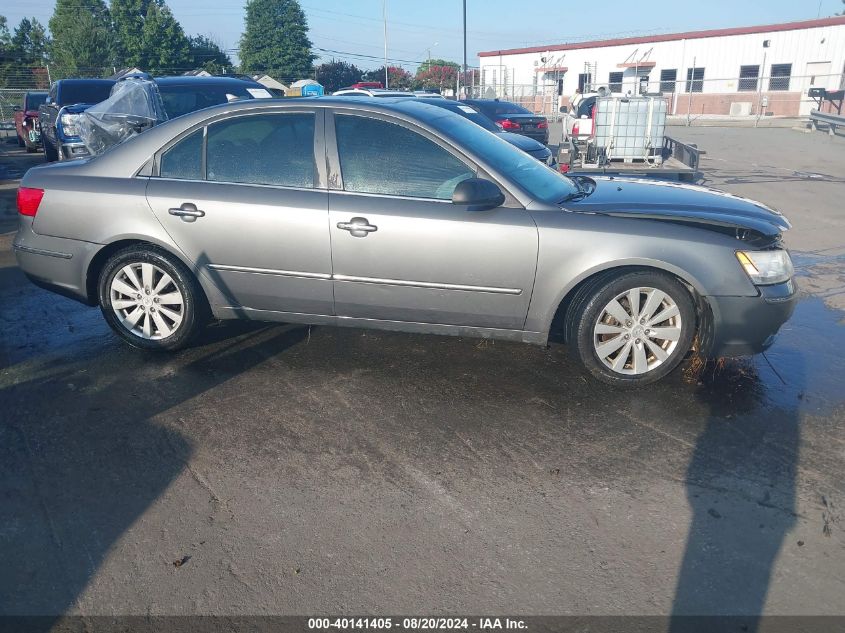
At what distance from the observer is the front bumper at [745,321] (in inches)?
160

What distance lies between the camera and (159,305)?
4.84 metres

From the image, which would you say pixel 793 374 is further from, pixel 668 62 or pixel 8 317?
pixel 668 62

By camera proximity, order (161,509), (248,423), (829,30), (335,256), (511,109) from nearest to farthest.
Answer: (161,509), (248,423), (335,256), (511,109), (829,30)

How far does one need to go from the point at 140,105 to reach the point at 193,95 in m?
1.08

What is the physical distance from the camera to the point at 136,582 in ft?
8.96

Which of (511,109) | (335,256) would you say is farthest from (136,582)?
(511,109)

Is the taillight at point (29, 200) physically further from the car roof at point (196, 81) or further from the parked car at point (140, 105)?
the car roof at point (196, 81)

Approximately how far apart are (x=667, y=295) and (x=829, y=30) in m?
38.7

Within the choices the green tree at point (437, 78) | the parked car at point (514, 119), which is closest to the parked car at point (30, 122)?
the parked car at point (514, 119)

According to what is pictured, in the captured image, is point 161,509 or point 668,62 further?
point 668,62

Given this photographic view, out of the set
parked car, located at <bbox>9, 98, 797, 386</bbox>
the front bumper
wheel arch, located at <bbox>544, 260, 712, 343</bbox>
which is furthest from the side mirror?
the front bumper

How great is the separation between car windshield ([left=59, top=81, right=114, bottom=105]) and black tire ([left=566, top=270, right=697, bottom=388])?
13.5 m

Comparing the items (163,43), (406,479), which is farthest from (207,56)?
(406,479)

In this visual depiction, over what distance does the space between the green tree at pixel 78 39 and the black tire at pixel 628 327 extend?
57134 millimetres
